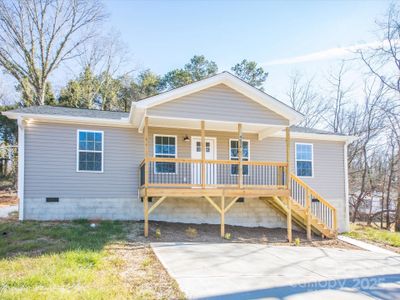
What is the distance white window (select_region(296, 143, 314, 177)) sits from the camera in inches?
534

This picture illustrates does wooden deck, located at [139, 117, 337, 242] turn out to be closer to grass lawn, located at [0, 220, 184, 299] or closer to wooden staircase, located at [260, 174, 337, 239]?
wooden staircase, located at [260, 174, 337, 239]

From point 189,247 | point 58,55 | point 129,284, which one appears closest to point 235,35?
point 189,247

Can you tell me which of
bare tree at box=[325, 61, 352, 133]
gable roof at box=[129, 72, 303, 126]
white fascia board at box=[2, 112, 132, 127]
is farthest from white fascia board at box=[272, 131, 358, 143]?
bare tree at box=[325, 61, 352, 133]

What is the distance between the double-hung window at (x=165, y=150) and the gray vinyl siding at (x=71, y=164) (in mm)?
583

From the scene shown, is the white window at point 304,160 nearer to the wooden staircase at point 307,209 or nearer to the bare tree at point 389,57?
the wooden staircase at point 307,209

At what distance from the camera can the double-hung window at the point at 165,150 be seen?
1156 cm

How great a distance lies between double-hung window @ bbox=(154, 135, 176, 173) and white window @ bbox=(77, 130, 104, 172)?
1.91 metres

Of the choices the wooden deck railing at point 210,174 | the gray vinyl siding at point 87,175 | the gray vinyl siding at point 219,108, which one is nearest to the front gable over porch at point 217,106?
the gray vinyl siding at point 219,108

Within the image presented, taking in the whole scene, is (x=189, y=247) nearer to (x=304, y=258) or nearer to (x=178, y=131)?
(x=304, y=258)

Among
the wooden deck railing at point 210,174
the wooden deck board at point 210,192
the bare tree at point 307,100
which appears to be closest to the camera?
the wooden deck board at point 210,192

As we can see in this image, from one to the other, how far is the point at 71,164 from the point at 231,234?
5.76m

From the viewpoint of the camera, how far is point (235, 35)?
48.5 ft

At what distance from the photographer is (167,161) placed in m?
9.55

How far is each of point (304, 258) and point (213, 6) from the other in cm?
969
